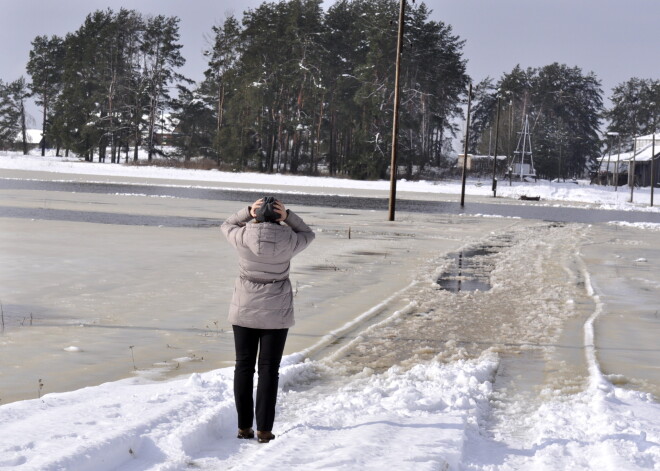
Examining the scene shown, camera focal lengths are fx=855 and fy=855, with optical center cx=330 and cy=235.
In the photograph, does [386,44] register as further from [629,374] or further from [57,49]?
[629,374]

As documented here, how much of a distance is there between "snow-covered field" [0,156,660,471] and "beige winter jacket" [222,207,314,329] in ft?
2.87

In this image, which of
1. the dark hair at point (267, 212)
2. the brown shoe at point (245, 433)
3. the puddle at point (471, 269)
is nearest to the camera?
→ the dark hair at point (267, 212)

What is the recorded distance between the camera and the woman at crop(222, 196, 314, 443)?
5.79 m

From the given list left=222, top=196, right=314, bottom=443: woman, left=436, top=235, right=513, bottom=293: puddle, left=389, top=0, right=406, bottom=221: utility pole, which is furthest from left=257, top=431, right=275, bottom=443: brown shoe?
left=389, top=0, right=406, bottom=221: utility pole

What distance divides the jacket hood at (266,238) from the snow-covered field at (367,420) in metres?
1.32

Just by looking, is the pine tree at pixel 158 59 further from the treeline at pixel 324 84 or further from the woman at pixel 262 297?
the woman at pixel 262 297

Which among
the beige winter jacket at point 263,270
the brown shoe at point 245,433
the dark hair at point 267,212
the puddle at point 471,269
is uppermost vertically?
the dark hair at point 267,212

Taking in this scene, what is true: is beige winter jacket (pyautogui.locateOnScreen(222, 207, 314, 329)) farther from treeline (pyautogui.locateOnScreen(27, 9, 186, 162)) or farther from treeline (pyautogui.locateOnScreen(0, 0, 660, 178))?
treeline (pyautogui.locateOnScreen(27, 9, 186, 162))

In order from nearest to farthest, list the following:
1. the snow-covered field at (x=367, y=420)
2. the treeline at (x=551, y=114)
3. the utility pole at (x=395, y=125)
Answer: the snow-covered field at (x=367, y=420) → the utility pole at (x=395, y=125) → the treeline at (x=551, y=114)

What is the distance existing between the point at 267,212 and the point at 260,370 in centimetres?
116

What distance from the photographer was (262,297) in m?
5.85

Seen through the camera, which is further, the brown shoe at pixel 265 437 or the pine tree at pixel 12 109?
the pine tree at pixel 12 109

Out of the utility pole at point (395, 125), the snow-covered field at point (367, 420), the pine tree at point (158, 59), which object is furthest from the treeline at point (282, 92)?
the snow-covered field at point (367, 420)

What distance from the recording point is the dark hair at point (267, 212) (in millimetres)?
5738
